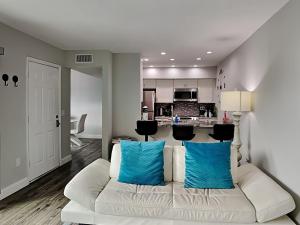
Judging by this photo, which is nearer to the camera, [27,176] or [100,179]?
[100,179]

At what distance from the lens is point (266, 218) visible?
2.17 m

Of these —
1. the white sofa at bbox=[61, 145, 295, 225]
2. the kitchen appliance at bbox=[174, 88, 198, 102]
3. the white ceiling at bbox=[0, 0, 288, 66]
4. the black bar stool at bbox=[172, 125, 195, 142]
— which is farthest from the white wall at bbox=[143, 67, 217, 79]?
the white sofa at bbox=[61, 145, 295, 225]

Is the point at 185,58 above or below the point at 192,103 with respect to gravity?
above

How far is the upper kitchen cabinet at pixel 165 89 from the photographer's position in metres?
8.02

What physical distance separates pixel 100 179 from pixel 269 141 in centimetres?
224

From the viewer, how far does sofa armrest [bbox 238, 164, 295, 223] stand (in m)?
2.17

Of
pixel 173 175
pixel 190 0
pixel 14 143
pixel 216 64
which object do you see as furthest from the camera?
pixel 216 64

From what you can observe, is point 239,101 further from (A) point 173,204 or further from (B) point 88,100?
(B) point 88,100

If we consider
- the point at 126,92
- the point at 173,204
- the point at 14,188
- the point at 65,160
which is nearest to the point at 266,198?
the point at 173,204

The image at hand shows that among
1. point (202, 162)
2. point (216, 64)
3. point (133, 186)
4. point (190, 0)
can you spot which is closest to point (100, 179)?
point (133, 186)

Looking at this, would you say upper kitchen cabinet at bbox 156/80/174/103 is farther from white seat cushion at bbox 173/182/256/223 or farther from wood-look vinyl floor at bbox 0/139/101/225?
white seat cushion at bbox 173/182/256/223

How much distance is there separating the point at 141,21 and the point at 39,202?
3.00 meters

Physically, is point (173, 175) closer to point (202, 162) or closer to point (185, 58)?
point (202, 162)

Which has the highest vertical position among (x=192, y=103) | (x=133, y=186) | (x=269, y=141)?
(x=192, y=103)
